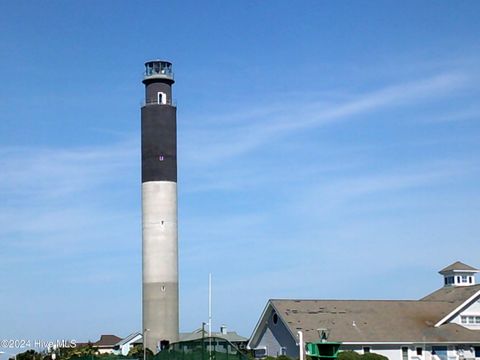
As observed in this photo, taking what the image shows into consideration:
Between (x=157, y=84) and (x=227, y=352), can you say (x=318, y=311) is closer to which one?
(x=157, y=84)

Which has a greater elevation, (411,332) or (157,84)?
(157,84)

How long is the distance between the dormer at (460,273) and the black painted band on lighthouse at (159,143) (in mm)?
25379

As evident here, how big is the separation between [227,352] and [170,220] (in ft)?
179

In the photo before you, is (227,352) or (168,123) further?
(168,123)

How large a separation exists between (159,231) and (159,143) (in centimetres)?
789

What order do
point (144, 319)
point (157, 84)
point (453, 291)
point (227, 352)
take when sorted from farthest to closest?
point (157, 84)
point (144, 319)
point (453, 291)
point (227, 352)

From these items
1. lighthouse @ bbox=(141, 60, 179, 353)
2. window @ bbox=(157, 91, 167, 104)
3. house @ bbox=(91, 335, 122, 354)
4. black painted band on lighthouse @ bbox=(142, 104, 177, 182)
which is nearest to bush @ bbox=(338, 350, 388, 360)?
lighthouse @ bbox=(141, 60, 179, 353)

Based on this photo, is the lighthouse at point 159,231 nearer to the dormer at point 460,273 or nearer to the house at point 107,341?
the dormer at point 460,273

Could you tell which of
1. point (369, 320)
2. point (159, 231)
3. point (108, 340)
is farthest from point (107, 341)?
point (369, 320)

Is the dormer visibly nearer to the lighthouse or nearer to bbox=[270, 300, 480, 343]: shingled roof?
bbox=[270, 300, 480, 343]: shingled roof

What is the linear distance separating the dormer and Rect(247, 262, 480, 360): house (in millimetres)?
4601

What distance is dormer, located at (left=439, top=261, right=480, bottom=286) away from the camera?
77375 millimetres

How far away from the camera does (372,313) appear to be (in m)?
69.0

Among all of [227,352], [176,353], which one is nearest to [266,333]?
[176,353]
